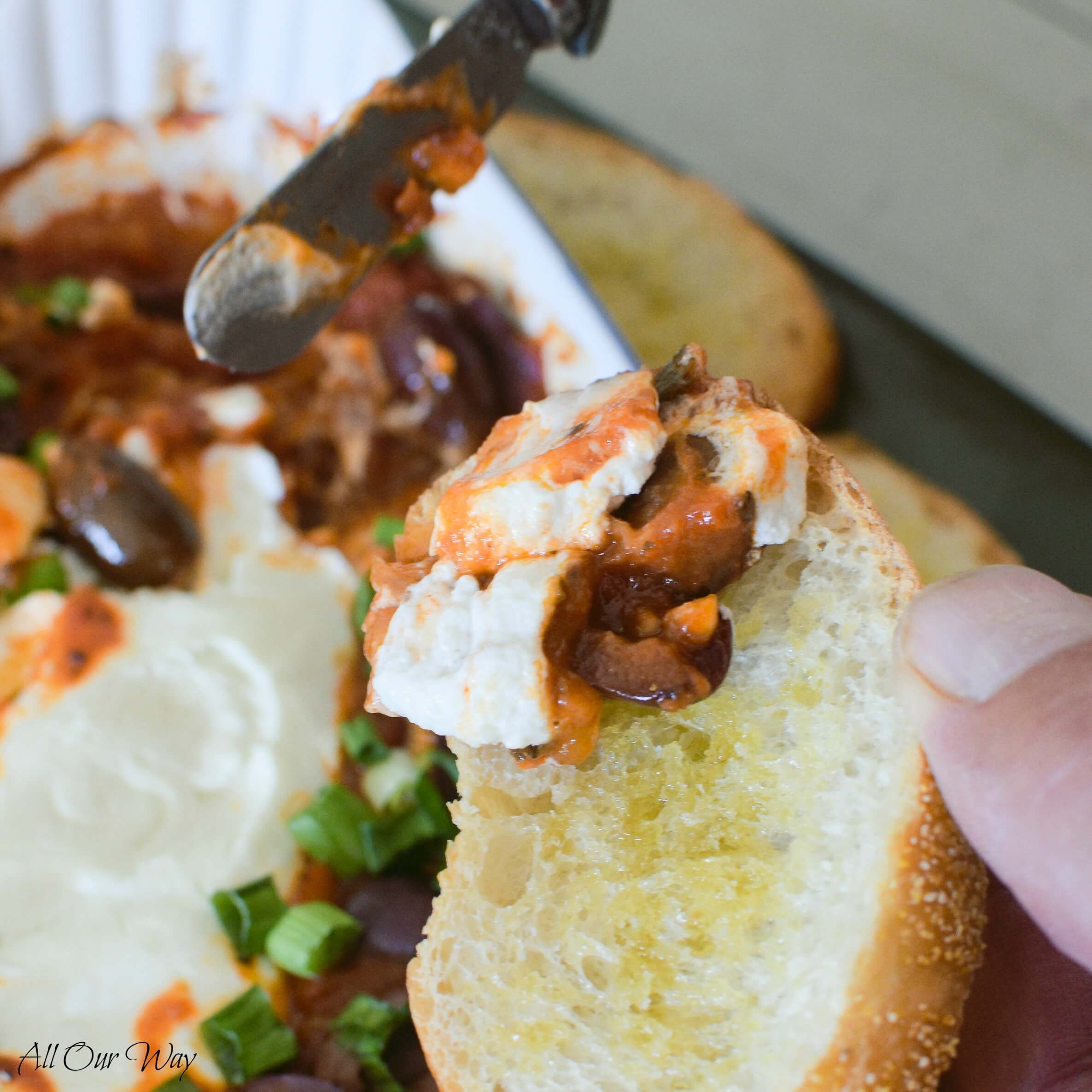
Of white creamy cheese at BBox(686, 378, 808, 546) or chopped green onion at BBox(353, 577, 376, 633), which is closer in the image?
white creamy cheese at BBox(686, 378, 808, 546)

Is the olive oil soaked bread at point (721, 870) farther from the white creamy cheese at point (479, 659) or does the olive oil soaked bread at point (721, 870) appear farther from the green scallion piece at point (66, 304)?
the green scallion piece at point (66, 304)

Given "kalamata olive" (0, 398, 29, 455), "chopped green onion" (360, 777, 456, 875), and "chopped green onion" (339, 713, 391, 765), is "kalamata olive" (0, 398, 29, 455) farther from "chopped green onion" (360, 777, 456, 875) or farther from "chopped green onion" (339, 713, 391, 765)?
"chopped green onion" (360, 777, 456, 875)

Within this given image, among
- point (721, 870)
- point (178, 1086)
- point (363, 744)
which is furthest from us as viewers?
point (363, 744)

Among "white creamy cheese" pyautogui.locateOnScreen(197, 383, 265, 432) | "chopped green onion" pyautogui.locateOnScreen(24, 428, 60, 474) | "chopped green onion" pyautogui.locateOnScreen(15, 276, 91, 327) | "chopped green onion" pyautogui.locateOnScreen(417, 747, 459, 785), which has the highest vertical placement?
"chopped green onion" pyautogui.locateOnScreen(15, 276, 91, 327)

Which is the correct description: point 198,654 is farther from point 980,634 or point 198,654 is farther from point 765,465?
point 980,634

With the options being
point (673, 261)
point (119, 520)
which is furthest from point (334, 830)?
point (673, 261)

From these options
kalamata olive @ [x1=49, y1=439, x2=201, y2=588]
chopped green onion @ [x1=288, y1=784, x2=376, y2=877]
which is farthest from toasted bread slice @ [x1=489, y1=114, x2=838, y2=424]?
chopped green onion @ [x1=288, y1=784, x2=376, y2=877]
